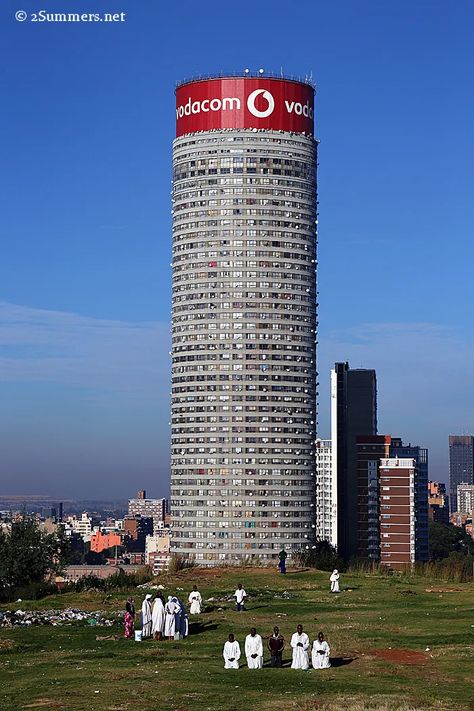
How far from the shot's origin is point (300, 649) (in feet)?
151

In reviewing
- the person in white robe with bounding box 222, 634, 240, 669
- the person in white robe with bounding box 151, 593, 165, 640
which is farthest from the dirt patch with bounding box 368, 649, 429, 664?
the person in white robe with bounding box 151, 593, 165, 640

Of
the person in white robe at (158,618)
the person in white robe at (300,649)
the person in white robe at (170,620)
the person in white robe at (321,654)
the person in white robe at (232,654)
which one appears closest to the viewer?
the person in white robe at (321,654)

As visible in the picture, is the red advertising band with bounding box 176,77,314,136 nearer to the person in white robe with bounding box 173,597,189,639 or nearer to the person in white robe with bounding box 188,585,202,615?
the person in white robe with bounding box 188,585,202,615

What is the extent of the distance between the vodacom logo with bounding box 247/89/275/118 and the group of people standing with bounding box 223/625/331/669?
139 metres

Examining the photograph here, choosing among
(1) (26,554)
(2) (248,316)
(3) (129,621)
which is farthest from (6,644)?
(2) (248,316)

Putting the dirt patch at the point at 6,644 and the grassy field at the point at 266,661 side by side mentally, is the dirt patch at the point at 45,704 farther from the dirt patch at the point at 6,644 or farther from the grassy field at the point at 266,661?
the dirt patch at the point at 6,644

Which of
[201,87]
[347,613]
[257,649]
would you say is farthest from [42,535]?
[201,87]

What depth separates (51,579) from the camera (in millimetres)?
88062

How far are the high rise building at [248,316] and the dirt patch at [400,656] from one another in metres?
131

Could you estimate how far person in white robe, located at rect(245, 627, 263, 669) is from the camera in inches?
1825

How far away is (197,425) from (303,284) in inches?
1030

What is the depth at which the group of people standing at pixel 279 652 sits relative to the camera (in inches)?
1799

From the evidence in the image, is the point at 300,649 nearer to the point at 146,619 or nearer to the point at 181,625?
the point at 181,625

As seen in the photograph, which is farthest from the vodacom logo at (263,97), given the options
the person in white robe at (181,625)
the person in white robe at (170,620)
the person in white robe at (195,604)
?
the person in white robe at (170,620)
